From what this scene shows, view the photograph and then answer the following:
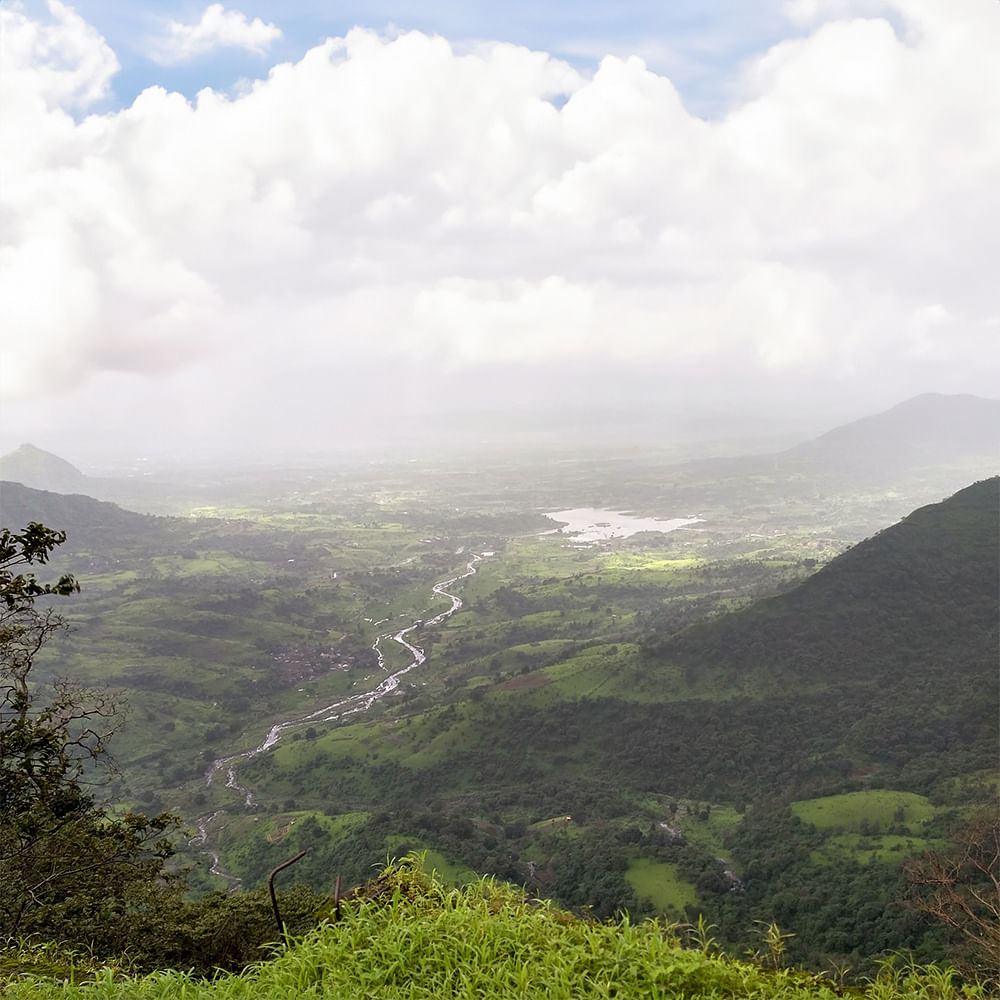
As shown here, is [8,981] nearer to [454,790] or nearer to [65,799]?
[65,799]

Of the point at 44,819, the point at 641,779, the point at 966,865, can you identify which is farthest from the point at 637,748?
the point at 44,819

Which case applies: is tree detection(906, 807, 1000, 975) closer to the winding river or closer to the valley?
the valley

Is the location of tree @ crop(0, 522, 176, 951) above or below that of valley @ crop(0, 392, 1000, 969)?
above

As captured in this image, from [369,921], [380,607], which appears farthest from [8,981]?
Result: [380,607]

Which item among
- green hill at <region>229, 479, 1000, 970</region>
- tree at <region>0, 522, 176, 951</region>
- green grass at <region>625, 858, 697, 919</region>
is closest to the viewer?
tree at <region>0, 522, 176, 951</region>

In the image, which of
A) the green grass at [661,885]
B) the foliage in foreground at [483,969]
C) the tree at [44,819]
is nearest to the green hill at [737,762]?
the green grass at [661,885]

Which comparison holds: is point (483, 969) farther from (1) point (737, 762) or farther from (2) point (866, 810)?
(1) point (737, 762)

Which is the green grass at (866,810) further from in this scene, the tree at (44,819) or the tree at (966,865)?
the tree at (44,819)

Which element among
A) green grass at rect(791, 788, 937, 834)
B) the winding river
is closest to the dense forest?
green grass at rect(791, 788, 937, 834)
